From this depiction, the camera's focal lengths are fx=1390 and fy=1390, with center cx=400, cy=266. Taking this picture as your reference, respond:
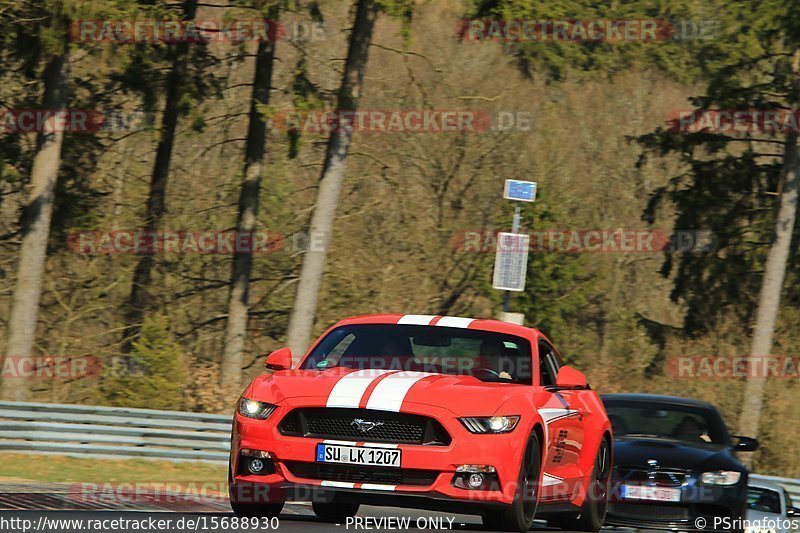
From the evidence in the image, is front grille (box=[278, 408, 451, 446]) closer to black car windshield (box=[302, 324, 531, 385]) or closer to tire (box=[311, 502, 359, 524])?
black car windshield (box=[302, 324, 531, 385])

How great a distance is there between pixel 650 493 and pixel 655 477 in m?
0.16

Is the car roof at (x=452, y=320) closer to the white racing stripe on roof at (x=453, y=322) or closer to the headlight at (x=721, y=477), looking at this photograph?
the white racing stripe on roof at (x=453, y=322)

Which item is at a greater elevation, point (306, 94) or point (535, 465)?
point (306, 94)

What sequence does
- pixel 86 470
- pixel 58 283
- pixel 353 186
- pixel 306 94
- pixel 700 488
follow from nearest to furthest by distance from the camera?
pixel 700 488 → pixel 86 470 → pixel 306 94 → pixel 58 283 → pixel 353 186

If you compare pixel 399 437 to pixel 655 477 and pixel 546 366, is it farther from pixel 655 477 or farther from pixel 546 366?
pixel 655 477

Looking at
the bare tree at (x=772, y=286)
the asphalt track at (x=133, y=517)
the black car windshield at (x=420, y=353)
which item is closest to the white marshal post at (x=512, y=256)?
the asphalt track at (x=133, y=517)

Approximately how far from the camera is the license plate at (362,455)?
891 centimetres

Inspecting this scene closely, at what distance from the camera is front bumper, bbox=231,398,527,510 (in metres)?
8.91

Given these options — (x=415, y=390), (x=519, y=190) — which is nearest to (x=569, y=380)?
(x=415, y=390)

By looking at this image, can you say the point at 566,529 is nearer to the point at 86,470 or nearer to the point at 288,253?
the point at 86,470

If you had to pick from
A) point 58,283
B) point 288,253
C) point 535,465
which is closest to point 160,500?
point 535,465

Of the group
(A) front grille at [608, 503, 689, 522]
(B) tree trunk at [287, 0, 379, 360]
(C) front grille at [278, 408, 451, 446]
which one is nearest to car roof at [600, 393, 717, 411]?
(A) front grille at [608, 503, 689, 522]

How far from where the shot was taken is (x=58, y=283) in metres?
32.5

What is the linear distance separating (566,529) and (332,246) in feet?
81.6
